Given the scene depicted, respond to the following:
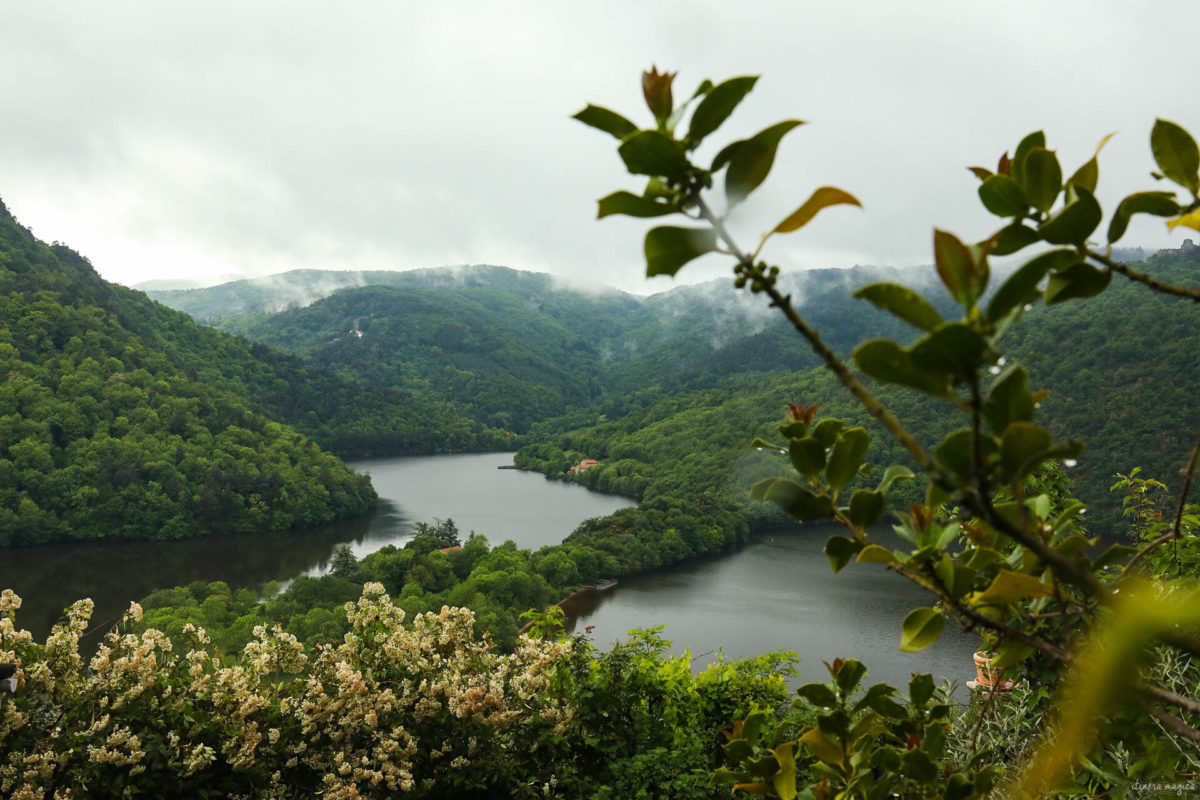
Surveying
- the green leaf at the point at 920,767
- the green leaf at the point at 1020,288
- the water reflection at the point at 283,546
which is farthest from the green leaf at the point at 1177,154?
the water reflection at the point at 283,546

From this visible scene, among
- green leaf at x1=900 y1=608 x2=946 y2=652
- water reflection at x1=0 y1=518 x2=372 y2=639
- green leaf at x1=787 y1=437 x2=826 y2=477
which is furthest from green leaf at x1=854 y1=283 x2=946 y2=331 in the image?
water reflection at x1=0 y1=518 x2=372 y2=639

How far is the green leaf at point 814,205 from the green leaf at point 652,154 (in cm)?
10

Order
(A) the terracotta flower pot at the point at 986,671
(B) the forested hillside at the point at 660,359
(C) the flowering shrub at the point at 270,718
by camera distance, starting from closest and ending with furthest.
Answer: (A) the terracotta flower pot at the point at 986,671 → (C) the flowering shrub at the point at 270,718 → (B) the forested hillside at the point at 660,359

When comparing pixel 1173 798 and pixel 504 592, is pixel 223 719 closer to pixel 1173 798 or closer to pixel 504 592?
pixel 1173 798

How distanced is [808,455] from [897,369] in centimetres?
25

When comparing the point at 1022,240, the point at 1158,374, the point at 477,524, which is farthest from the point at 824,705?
the point at 1158,374

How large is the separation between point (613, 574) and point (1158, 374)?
30464mm

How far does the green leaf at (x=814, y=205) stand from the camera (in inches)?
22.3

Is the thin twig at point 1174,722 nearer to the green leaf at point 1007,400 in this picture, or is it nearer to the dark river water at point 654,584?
the green leaf at point 1007,400

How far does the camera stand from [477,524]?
36781mm

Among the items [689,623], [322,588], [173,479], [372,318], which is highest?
[372,318]

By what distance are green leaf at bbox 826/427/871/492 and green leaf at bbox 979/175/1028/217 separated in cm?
23

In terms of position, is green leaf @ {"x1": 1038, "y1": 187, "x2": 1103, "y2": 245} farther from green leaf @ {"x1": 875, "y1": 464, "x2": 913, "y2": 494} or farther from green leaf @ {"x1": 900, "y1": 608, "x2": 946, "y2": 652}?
green leaf @ {"x1": 900, "y1": 608, "x2": 946, "y2": 652}

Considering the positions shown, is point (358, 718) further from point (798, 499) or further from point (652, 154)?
point (652, 154)
